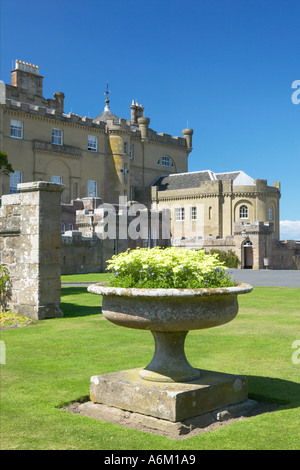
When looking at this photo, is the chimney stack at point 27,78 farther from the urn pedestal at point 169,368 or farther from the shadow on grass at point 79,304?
the urn pedestal at point 169,368

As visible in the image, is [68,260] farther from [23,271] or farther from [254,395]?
[254,395]

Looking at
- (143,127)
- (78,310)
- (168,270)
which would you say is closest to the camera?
(168,270)

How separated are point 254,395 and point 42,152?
46571 millimetres

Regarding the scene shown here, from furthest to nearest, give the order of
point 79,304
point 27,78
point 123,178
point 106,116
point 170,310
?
1. point 106,116
2. point 123,178
3. point 27,78
4. point 79,304
5. point 170,310

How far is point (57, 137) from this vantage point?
52469mm

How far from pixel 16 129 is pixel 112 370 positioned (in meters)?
44.3

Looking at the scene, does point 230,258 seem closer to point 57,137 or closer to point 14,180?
point 14,180

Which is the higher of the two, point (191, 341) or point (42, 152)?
point (42, 152)

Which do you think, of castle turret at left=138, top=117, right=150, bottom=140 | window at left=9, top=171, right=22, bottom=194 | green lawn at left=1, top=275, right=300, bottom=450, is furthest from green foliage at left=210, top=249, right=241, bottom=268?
green lawn at left=1, top=275, right=300, bottom=450

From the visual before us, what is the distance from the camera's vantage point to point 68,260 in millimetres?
34188

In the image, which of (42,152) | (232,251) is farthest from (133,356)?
(42,152)

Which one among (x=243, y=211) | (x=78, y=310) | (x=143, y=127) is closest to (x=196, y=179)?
(x=243, y=211)

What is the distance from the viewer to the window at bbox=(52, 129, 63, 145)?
5203 cm
